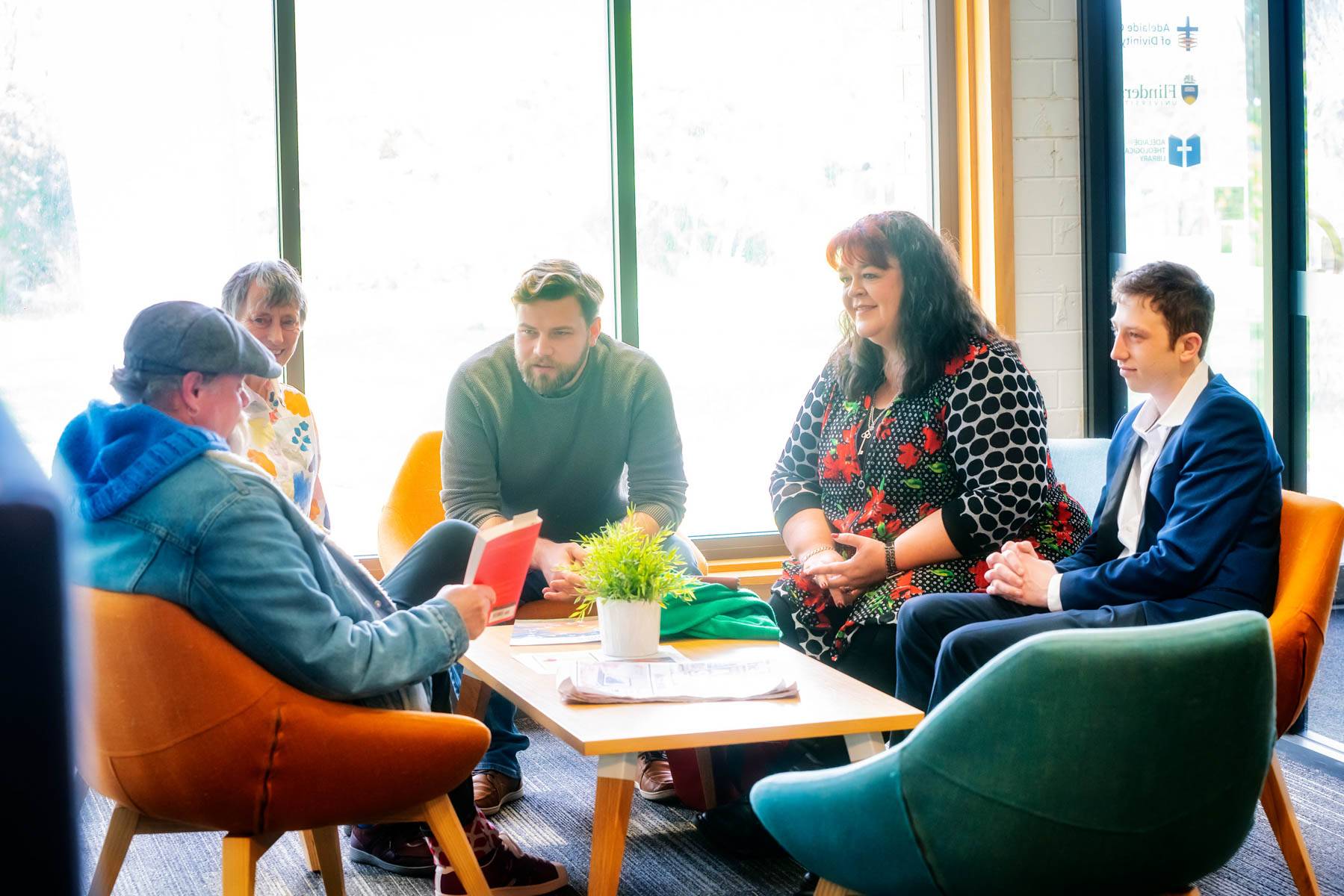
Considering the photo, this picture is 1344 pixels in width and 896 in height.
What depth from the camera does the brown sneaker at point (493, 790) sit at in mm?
2965

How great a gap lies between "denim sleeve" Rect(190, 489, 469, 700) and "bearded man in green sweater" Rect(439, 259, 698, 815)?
1.26 metres

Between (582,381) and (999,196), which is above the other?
(999,196)

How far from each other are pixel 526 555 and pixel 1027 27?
283 cm

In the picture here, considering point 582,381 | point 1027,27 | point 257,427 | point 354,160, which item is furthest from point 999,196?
point 257,427

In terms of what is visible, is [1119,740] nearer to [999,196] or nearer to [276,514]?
[276,514]

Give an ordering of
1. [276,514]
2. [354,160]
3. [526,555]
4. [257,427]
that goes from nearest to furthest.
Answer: [276,514]
[526,555]
[257,427]
[354,160]

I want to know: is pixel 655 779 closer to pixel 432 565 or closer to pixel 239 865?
pixel 432 565

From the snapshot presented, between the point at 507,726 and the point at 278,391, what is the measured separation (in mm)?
973

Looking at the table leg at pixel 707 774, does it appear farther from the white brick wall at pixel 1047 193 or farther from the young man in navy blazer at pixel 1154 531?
the white brick wall at pixel 1047 193

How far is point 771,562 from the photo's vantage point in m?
4.25

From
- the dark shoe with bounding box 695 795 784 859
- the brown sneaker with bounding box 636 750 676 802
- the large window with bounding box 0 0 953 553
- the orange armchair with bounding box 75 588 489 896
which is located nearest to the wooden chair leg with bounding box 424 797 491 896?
the orange armchair with bounding box 75 588 489 896

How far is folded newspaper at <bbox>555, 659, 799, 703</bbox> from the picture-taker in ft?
6.81

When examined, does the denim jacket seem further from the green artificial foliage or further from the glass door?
the glass door

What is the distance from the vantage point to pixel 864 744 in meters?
2.03
